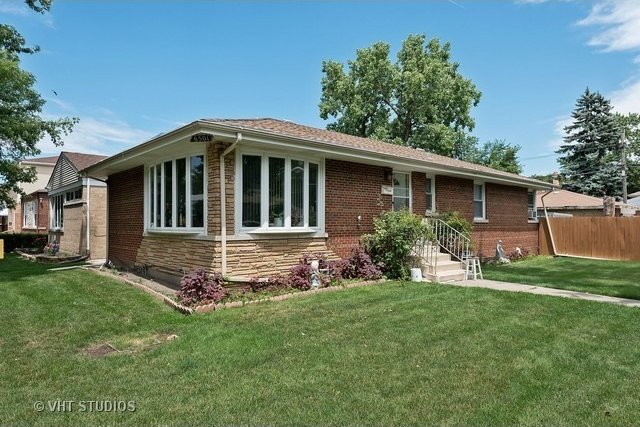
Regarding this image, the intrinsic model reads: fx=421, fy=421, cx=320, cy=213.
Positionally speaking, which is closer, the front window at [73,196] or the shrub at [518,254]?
the shrub at [518,254]

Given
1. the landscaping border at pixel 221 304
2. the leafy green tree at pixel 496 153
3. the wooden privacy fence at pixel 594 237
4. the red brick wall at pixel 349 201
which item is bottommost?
the landscaping border at pixel 221 304

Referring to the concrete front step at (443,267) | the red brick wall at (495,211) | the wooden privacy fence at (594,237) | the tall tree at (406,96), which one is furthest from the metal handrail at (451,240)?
the tall tree at (406,96)

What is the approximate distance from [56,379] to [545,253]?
1904 centimetres

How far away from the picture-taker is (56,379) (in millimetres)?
4195

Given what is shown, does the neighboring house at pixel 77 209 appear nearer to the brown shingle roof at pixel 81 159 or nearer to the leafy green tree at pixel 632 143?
the brown shingle roof at pixel 81 159

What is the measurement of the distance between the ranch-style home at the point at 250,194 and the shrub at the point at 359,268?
0.40 meters

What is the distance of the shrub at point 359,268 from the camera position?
9609 millimetres

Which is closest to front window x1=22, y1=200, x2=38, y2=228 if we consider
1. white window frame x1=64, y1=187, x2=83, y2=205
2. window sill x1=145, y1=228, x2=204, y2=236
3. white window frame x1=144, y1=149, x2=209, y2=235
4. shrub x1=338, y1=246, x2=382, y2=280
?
white window frame x1=64, y1=187, x2=83, y2=205

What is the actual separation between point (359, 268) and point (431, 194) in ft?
14.6

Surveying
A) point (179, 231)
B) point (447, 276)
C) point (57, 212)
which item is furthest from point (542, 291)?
point (57, 212)

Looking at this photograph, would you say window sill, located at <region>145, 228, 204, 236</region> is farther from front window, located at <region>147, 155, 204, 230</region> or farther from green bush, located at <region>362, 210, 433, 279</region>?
green bush, located at <region>362, 210, 433, 279</region>

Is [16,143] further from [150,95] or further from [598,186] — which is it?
[598,186]

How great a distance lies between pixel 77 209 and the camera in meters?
17.3

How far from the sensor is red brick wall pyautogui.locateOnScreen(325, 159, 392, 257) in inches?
388
